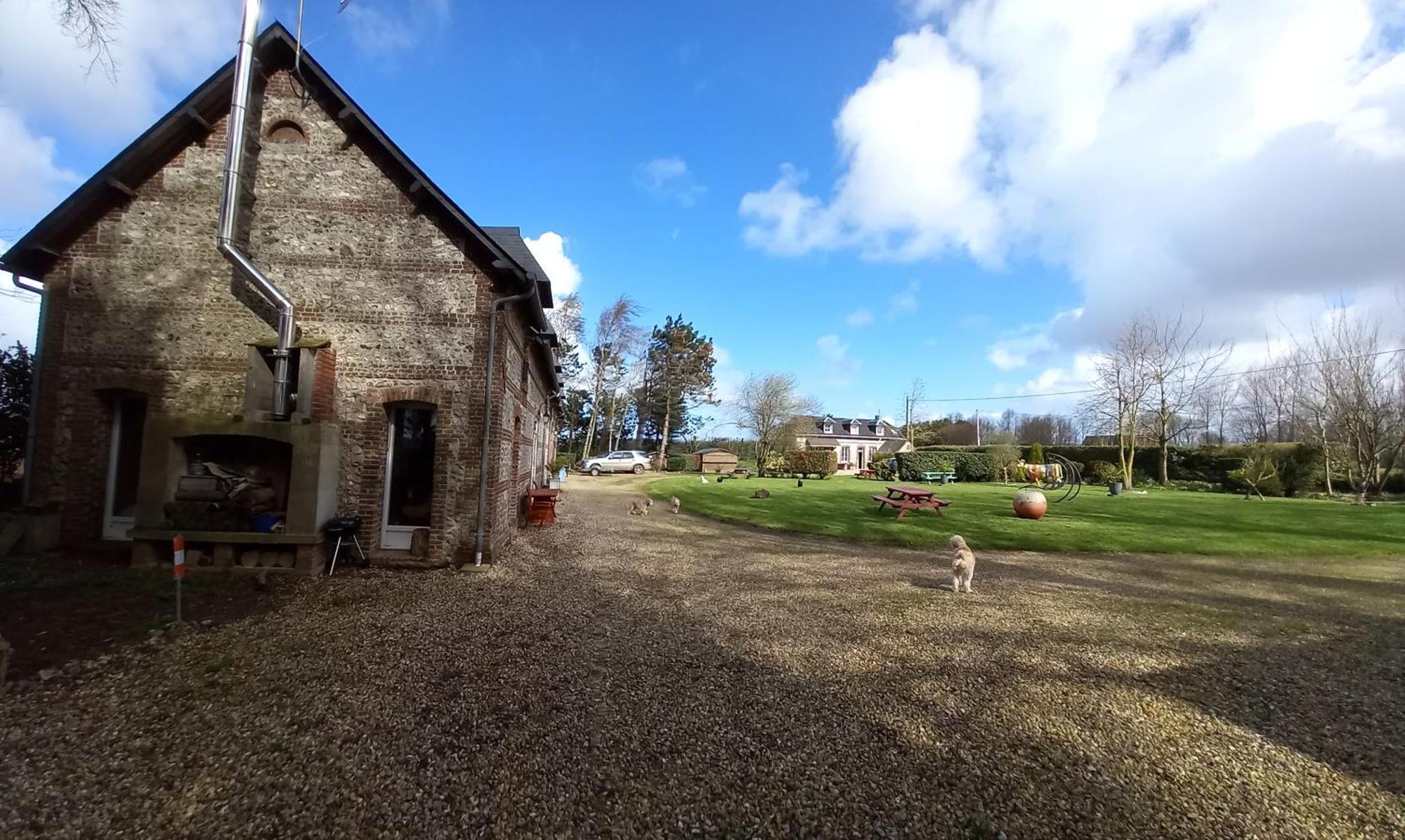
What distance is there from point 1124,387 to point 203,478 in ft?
143

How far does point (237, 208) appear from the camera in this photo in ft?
26.7

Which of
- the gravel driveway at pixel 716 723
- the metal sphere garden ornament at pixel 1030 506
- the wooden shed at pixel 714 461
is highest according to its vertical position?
the wooden shed at pixel 714 461

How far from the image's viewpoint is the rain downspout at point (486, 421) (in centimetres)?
848

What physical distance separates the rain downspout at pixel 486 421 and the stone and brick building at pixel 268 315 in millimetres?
79

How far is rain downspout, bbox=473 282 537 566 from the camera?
8.48 m

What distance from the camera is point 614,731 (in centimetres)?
388

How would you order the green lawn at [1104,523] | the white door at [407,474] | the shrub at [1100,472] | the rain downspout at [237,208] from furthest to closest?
the shrub at [1100,472] → the green lawn at [1104,523] → the white door at [407,474] → the rain downspout at [237,208]

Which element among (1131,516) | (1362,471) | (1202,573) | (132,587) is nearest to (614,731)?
(132,587)

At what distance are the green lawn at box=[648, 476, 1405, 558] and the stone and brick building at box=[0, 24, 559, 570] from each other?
9.11m

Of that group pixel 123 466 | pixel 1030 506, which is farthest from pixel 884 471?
pixel 123 466

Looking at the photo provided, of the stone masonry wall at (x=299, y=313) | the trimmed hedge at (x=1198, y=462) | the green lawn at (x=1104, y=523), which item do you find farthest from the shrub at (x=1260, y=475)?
the stone masonry wall at (x=299, y=313)

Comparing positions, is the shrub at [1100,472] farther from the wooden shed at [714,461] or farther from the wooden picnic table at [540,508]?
the wooden picnic table at [540,508]

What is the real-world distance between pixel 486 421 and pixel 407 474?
166cm

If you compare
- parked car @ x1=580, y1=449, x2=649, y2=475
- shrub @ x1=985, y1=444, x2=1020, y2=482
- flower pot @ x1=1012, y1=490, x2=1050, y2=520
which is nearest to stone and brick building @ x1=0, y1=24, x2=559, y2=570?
flower pot @ x1=1012, y1=490, x2=1050, y2=520
